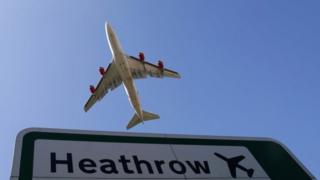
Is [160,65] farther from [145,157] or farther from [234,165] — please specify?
[145,157]

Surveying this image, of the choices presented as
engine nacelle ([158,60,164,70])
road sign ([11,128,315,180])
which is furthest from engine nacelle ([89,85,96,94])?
road sign ([11,128,315,180])

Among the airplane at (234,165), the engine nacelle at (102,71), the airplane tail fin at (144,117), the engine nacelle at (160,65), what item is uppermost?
the engine nacelle at (102,71)

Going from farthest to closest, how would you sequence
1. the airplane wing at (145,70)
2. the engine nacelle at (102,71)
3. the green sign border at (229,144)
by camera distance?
the engine nacelle at (102,71), the airplane wing at (145,70), the green sign border at (229,144)

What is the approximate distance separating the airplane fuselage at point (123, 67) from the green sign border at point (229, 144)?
128 ft

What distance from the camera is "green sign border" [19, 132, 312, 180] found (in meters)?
3.56

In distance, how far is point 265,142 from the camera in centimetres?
460

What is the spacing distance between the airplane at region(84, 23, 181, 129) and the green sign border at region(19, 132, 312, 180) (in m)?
39.2

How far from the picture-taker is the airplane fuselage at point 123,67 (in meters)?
43.3

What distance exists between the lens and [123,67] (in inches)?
1710

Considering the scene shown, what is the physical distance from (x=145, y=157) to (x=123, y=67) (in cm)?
3989

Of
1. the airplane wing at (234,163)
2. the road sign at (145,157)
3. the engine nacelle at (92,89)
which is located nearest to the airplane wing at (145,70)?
the engine nacelle at (92,89)

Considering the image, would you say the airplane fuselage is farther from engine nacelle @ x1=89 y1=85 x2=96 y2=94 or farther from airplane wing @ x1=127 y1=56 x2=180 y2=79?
engine nacelle @ x1=89 y1=85 x2=96 y2=94

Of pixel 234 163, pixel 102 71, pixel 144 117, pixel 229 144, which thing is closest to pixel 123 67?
pixel 102 71

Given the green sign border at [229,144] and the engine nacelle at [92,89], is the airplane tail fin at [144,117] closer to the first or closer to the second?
the engine nacelle at [92,89]
